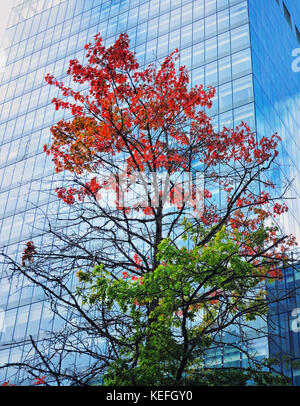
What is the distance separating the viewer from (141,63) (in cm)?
4069

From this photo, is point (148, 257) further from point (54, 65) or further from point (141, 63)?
point (54, 65)

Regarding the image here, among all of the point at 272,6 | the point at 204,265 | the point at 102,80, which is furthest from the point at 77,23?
the point at 204,265

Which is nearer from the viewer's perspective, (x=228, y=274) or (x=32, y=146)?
(x=228, y=274)

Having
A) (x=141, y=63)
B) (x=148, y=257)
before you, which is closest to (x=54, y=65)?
(x=141, y=63)

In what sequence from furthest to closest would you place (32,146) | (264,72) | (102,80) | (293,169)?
(32,146) → (293,169) → (264,72) → (102,80)

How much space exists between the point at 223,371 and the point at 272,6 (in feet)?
133

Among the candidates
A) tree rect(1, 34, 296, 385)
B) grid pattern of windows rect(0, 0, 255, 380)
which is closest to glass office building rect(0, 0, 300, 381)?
grid pattern of windows rect(0, 0, 255, 380)

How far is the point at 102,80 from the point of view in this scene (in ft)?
39.9

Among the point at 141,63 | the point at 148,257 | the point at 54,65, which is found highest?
the point at 54,65

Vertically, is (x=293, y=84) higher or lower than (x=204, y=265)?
higher

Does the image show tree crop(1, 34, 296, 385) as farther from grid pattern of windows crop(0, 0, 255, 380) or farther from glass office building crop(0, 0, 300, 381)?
grid pattern of windows crop(0, 0, 255, 380)

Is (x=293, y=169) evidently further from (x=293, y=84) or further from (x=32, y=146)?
(x=32, y=146)

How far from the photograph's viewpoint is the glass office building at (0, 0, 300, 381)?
107 feet
